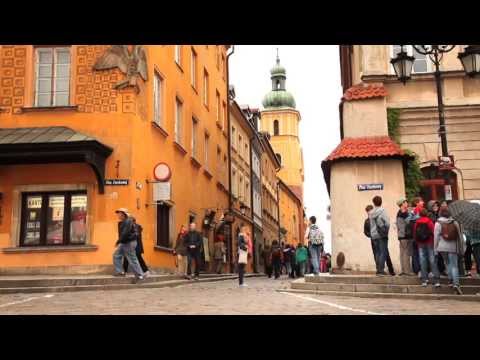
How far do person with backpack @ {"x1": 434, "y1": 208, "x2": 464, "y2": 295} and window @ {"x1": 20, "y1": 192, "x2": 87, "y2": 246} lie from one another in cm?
1119

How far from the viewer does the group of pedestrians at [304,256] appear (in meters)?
18.4

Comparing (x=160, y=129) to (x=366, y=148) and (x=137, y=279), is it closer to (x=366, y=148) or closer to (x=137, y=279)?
(x=137, y=279)

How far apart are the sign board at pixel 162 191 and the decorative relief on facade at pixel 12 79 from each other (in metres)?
5.05

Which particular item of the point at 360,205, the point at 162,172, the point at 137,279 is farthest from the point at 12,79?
the point at 360,205

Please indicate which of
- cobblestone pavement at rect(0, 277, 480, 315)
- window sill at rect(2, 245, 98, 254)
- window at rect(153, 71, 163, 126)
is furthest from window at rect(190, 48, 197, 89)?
cobblestone pavement at rect(0, 277, 480, 315)

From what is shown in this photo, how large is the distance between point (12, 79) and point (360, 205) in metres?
11.8

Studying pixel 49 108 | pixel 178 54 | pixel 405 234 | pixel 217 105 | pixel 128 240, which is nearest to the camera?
pixel 405 234

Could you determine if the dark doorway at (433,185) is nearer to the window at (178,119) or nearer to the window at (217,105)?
the window at (178,119)

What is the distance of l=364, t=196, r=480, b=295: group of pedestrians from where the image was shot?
1255 cm

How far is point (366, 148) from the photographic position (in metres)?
17.3

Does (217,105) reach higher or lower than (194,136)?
higher

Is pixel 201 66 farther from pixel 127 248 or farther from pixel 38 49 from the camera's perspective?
pixel 127 248

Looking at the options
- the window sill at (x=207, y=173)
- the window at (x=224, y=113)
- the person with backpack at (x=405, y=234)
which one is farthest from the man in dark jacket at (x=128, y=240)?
the window at (x=224, y=113)

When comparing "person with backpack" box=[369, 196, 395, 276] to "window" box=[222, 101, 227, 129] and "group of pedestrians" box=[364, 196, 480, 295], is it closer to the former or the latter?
"group of pedestrians" box=[364, 196, 480, 295]
